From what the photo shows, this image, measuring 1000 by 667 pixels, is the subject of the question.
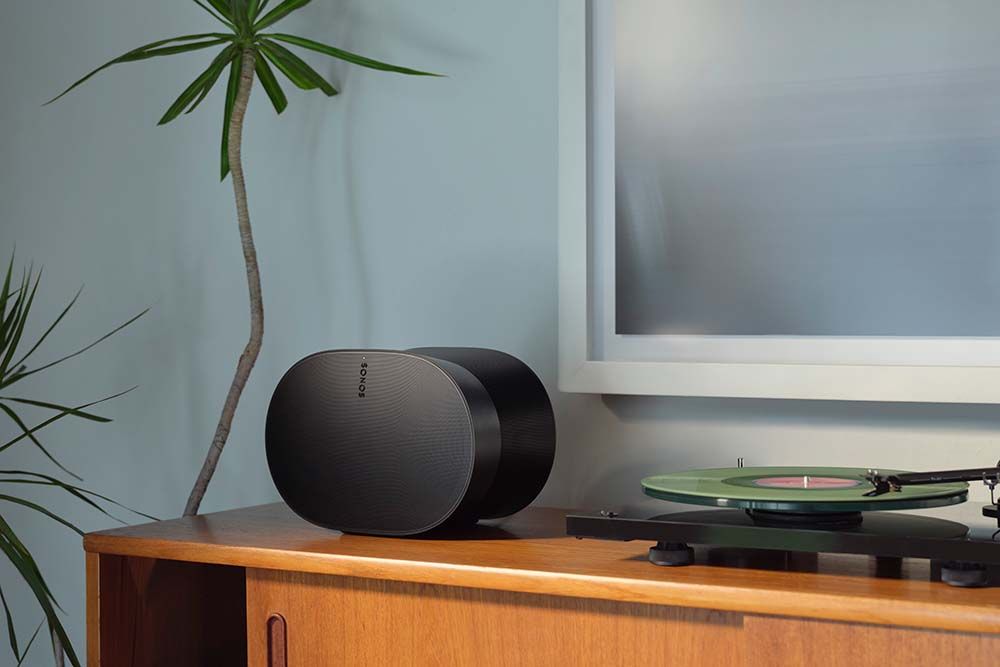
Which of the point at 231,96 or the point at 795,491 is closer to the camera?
the point at 795,491

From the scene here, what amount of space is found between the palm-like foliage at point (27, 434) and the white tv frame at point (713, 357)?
56 centimetres

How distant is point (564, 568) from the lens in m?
0.93

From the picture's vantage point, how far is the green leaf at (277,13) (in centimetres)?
137

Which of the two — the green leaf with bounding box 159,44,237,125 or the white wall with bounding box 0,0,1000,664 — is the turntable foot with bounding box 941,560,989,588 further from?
the green leaf with bounding box 159,44,237,125

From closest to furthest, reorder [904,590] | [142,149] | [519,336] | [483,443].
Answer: [904,590], [483,443], [519,336], [142,149]

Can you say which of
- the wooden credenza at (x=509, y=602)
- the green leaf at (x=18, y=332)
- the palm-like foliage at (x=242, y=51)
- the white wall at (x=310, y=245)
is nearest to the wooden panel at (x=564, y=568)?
the wooden credenza at (x=509, y=602)

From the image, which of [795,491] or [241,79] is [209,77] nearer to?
[241,79]

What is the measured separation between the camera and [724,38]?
126 centimetres

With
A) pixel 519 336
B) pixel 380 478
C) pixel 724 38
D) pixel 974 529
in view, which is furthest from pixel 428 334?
pixel 974 529

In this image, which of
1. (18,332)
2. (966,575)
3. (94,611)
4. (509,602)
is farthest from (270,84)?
(966,575)

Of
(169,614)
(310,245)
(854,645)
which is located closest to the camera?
(854,645)

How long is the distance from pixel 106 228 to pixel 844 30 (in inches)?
42.5

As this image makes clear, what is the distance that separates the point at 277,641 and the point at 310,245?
0.61 m

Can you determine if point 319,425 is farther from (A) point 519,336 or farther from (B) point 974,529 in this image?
(B) point 974,529
